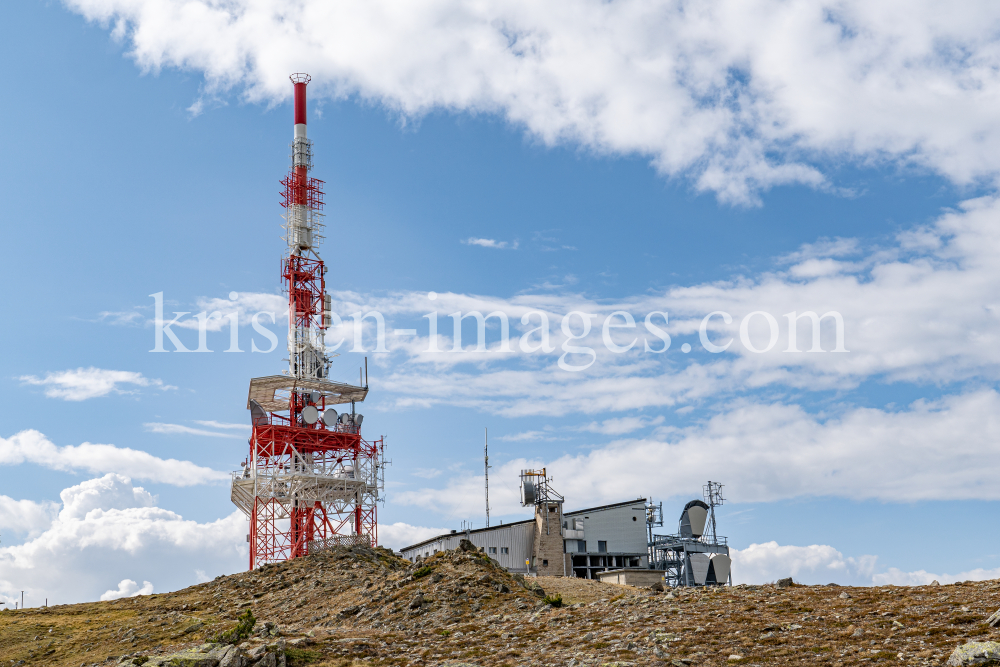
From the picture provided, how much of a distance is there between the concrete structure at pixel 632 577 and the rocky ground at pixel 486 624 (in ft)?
59.8

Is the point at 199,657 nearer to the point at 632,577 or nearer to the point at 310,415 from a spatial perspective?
the point at 310,415

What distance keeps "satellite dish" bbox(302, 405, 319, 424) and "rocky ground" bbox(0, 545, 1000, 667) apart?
18.1 metres

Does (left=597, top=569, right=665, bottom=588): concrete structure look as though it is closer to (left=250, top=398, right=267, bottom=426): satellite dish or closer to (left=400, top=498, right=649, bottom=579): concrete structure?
(left=400, top=498, right=649, bottom=579): concrete structure

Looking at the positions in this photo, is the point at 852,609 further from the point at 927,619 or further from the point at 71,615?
the point at 71,615

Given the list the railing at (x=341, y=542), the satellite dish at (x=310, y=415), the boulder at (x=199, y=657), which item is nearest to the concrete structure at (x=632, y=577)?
the railing at (x=341, y=542)

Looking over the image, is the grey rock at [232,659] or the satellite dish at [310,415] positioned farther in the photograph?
the satellite dish at [310,415]

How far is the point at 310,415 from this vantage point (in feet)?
241

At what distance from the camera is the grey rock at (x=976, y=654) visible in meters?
23.6

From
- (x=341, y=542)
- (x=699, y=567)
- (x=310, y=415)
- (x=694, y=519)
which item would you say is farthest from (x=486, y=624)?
(x=694, y=519)

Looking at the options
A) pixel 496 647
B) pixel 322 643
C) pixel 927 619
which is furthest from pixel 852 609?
pixel 322 643

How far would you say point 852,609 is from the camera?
31.5m

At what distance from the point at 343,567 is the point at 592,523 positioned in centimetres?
3081

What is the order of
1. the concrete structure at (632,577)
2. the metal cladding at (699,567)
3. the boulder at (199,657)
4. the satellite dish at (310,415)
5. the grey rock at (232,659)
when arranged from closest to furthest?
the grey rock at (232,659)
the boulder at (199,657)
the satellite dish at (310,415)
the concrete structure at (632,577)
the metal cladding at (699,567)

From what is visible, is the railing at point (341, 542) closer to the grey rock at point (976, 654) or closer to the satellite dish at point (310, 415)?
the satellite dish at point (310, 415)
